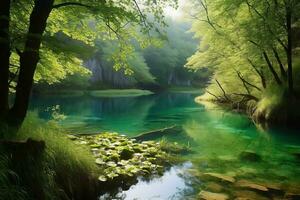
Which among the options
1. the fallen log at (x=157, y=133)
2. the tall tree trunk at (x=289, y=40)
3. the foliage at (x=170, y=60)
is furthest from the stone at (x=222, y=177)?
the foliage at (x=170, y=60)

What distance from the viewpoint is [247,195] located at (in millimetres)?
7891

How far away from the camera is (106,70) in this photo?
63.7 m

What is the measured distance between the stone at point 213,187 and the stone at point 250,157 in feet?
10.8

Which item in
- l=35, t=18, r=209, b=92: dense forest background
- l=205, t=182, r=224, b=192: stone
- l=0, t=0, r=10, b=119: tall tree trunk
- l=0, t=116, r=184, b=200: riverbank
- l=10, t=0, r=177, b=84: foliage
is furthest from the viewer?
l=35, t=18, r=209, b=92: dense forest background

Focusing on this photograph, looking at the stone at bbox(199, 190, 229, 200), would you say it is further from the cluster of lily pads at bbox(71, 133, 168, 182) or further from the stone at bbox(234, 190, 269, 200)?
the cluster of lily pads at bbox(71, 133, 168, 182)

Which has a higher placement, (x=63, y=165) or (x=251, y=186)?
(x=63, y=165)

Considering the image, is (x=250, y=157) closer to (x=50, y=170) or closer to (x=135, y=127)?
(x=50, y=170)

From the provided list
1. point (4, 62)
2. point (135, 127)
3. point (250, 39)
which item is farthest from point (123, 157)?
point (250, 39)

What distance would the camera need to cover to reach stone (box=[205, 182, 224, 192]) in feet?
27.1

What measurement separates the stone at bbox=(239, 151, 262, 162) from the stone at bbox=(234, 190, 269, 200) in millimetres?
3640

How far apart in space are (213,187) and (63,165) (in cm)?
372

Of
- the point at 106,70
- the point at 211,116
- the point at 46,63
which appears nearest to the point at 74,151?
the point at 46,63

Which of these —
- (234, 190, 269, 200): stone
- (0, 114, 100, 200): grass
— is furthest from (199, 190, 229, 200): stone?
(0, 114, 100, 200): grass

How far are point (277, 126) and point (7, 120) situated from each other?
15.3 metres
